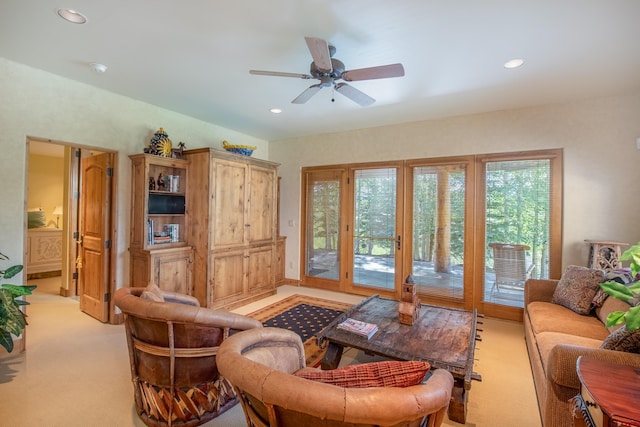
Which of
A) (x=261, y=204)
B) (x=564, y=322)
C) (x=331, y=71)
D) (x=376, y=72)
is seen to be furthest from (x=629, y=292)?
(x=261, y=204)

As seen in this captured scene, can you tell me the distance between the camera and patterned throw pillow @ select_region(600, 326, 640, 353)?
1579 mm

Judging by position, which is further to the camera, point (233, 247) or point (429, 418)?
point (233, 247)

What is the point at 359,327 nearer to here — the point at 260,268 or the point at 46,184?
the point at 260,268

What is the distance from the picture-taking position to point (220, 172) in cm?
Result: 411

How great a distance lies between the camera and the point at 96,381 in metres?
2.41

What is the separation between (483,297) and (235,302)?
349cm

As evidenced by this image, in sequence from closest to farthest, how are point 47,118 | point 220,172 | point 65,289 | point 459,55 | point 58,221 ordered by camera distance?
point 459,55 → point 47,118 → point 220,172 → point 65,289 → point 58,221

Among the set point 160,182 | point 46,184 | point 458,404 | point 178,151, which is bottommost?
point 458,404

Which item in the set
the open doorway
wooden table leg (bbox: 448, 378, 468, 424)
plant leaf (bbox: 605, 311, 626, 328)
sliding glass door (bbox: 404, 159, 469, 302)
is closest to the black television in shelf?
the open doorway

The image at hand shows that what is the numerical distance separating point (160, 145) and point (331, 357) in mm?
3232

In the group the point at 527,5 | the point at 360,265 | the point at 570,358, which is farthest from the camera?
the point at 360,265

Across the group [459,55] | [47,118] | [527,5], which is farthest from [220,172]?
[527,5]

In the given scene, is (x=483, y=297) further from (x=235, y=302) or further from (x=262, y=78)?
(x=262, y=78)

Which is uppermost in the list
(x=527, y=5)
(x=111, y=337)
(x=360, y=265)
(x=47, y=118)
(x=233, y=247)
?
(x=527, y=5)
